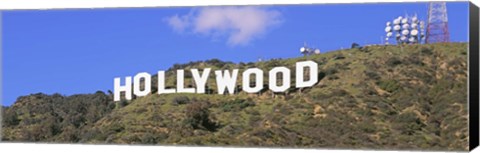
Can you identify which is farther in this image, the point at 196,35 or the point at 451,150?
the point at 196,35

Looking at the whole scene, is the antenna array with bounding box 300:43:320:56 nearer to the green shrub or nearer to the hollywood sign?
the hollywood sign

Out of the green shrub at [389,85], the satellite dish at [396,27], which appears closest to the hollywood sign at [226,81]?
the green shrub at [389,85]

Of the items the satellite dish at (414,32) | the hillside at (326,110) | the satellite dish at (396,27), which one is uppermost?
the satellite dish at (396,27)

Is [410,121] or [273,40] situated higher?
[273,40]

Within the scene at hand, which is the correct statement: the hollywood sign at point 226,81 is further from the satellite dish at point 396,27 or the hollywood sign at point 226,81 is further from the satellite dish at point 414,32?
the satellite dish at point 414,32

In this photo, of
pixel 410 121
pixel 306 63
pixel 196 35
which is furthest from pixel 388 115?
pixel 196 35

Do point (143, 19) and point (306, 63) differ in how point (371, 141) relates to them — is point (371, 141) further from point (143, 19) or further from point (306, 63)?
point (143, 19)

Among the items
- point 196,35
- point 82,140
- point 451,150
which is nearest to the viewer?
A: point 451,150
